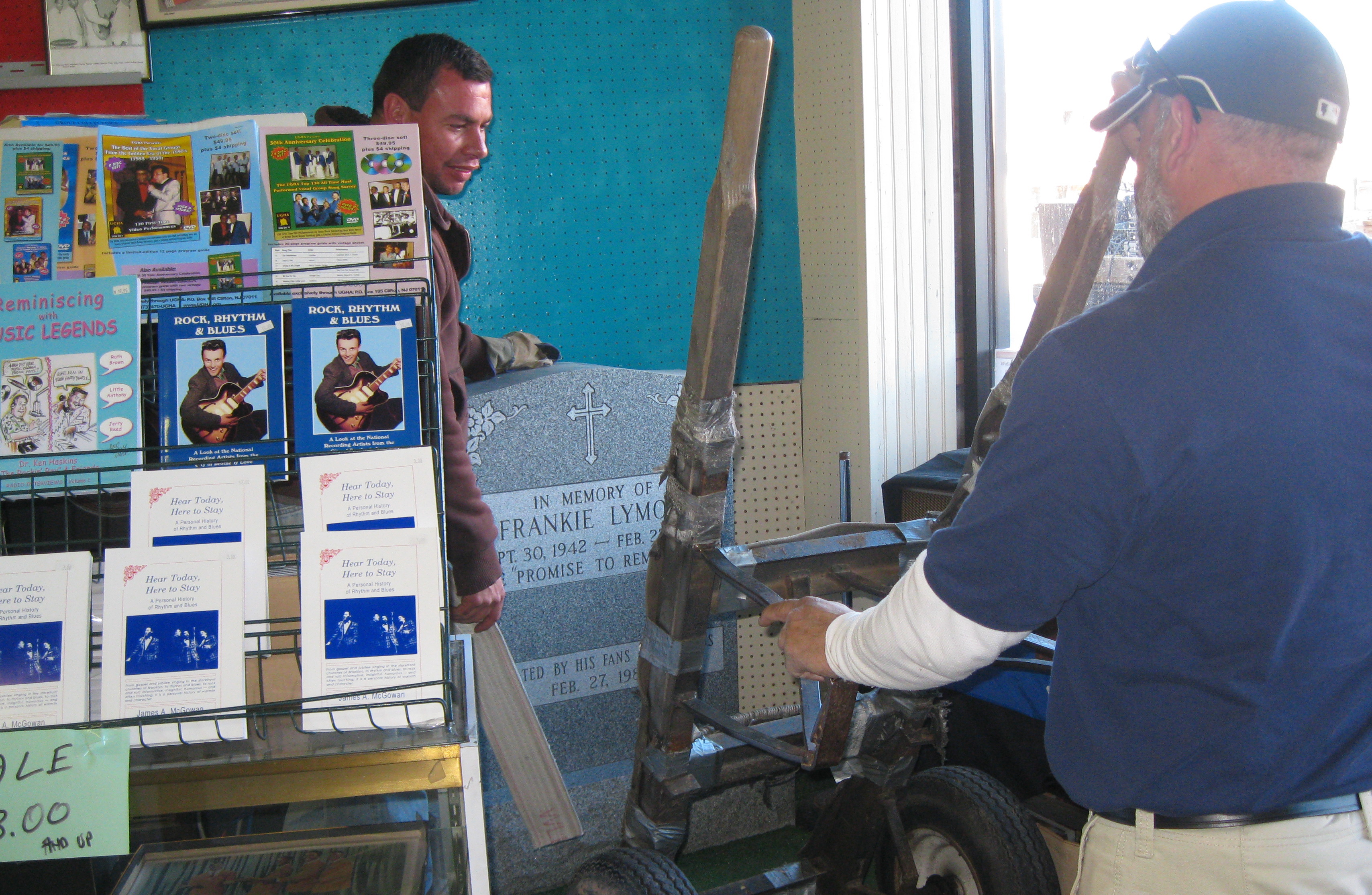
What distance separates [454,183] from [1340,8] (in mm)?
2167

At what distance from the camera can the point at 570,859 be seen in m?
2.82

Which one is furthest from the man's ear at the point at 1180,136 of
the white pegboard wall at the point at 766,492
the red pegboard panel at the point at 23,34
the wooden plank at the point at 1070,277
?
the red pegboard panel at the point at 23,34

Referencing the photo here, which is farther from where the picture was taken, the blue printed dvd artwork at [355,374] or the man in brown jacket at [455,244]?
the man in brown jacket at [455,244]

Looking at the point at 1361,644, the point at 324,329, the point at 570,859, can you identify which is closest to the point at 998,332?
the point at 570,859

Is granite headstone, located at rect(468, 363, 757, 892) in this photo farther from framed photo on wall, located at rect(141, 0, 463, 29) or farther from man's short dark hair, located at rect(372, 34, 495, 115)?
framed photo on wall, located at rect(141, 0, 463, 29)

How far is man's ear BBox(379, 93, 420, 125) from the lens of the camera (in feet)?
7.63

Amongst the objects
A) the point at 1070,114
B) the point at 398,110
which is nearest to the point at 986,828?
the point at 398,110

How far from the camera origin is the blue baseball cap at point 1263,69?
3.36 feet

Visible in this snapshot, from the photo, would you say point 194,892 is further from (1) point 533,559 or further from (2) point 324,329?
(1) point 533,559

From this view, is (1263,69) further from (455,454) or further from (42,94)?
(42,94)

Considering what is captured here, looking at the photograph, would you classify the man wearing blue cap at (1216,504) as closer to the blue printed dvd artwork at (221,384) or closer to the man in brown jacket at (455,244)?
the blue printed dvd artwork at (221,384)

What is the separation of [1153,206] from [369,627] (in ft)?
3.34

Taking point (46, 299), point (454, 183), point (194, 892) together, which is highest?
point (454, 183)

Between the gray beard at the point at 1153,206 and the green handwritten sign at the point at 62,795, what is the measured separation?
126 centimetres
